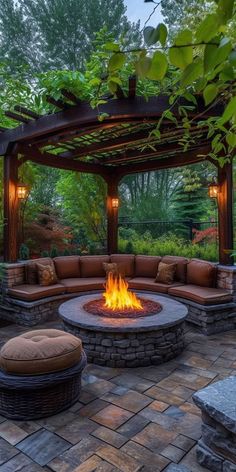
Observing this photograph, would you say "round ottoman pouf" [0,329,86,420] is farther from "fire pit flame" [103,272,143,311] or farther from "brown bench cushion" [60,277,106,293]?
"brown bench cushion" [60,277,106,293]

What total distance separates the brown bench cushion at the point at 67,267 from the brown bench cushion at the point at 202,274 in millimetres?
2311

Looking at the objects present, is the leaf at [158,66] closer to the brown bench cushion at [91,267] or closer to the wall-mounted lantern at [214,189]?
the wall-mounted lantern at [214,189]

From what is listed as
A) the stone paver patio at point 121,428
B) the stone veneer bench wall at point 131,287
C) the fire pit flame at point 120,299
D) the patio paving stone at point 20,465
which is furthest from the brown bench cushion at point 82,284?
the patio paving stone at point 20,465

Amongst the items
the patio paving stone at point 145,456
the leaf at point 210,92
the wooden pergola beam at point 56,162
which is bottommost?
the patio paving stone at point 145,456

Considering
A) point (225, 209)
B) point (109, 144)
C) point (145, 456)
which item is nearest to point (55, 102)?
Answer: point (109, 144)

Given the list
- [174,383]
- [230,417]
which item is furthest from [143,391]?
[230,417]

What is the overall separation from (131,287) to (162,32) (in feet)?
18.0

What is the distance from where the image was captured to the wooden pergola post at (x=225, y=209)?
5.30 m

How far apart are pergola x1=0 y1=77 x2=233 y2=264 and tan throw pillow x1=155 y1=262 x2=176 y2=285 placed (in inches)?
35.9

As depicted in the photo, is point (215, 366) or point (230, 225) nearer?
point (215, 366)

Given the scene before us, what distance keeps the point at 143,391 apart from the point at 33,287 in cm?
305

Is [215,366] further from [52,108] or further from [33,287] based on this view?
[52,108]

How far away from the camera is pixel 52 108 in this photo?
449cm

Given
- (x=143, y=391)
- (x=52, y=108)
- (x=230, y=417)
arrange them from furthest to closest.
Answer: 1. (x=52, y=108)
2. (x=143, y=391)
3. (x=230, y=417)
